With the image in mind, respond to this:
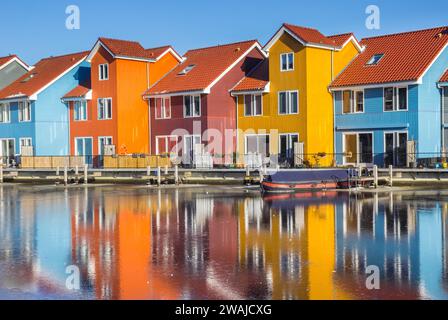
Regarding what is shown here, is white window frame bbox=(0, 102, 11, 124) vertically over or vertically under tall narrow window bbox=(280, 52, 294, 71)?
under

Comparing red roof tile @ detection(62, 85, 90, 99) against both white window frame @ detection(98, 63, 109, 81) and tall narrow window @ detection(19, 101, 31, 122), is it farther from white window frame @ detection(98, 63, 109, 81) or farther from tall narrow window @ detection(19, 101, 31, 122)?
tall narrow window @ detection(19, 101, 31, 122)

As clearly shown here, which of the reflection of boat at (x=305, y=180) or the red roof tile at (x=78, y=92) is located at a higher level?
the red roof tile at (x=78, y=92)

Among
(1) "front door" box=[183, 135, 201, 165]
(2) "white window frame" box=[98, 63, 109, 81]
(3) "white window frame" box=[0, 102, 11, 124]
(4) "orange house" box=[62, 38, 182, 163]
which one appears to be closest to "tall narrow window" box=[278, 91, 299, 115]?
(1) "front door" box=[183, 135, 201, 165]

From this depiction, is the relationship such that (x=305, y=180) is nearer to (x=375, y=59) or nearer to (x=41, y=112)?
(x=375, y=59)

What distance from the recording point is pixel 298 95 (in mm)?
49125

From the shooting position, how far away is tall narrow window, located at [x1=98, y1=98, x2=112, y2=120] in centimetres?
5884

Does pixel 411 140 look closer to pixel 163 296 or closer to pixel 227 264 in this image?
pixel 227 264

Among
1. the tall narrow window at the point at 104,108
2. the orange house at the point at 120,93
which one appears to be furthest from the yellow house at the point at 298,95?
the tall narrow window at the point at 104,108

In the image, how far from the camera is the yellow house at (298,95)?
4866 centimetres

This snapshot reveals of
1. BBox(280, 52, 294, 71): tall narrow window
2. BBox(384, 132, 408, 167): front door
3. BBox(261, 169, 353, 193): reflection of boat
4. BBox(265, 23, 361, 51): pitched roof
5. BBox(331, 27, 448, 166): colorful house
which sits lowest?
BBox(261, 169, 353, 193): reflection of boat

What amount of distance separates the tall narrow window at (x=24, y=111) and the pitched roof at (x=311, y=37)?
24.3m

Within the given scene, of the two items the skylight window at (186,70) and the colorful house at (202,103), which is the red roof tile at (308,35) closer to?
the colorful house at (202,103)

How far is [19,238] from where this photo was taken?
22500 millimetres

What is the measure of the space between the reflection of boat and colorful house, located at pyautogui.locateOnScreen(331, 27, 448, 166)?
608cm
